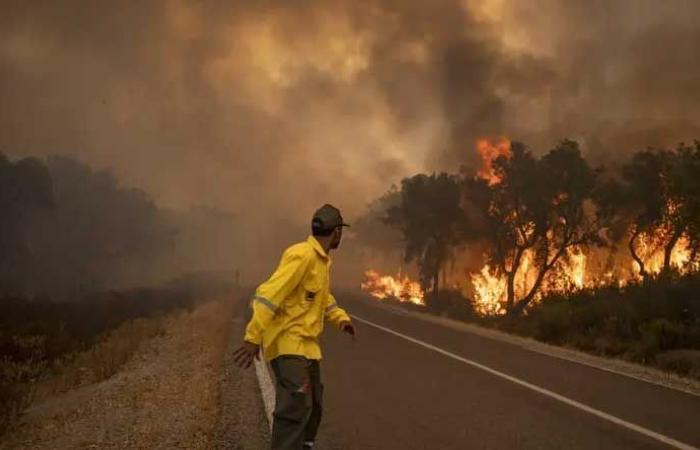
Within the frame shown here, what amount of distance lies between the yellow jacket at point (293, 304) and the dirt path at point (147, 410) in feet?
7.31

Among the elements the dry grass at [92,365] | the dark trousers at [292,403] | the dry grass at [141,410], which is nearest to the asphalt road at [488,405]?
the dry grass at [141,410]

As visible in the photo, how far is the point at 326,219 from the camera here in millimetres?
4332

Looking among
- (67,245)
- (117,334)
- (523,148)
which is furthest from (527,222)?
(67,245)

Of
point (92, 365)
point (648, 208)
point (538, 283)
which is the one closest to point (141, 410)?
point (92, 365)

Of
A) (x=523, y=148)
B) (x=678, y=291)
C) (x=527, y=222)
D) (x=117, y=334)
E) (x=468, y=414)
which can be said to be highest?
(x=523, y=148)

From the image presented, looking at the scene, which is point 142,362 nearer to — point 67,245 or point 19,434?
point 19,434

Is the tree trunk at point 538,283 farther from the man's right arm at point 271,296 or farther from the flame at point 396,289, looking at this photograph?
the man's right arm at point 271,296

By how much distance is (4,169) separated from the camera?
53.2 m

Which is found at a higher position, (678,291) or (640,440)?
(678,291)

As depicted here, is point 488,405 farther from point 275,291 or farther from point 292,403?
point 275,291

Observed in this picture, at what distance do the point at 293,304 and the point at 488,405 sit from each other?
4.56m

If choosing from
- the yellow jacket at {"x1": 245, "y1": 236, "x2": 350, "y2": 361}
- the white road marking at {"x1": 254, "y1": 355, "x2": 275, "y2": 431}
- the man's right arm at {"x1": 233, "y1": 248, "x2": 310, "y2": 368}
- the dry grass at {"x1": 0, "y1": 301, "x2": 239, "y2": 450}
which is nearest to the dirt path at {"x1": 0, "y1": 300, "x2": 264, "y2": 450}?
the dry grass at {"x1": 0, "y1": 301, "x2": 239, "y2": 450}

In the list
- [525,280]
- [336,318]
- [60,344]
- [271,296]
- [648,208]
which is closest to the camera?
[271,296]

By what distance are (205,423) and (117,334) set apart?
15226 mm
